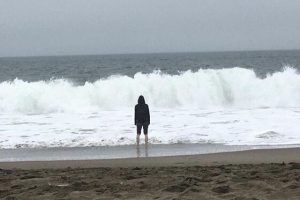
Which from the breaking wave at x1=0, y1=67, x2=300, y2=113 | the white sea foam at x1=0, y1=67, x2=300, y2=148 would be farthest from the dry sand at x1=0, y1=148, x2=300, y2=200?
the breaking wave at x1=0, y1=67, x2=300, y2=113

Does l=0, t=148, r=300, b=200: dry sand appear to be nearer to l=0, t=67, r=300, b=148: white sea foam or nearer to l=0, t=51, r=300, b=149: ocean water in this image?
l=0, t=51, r=300, b=149: ocean water

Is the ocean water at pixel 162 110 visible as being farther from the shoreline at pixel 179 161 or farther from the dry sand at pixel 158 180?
the dry sand at pixel 158 180

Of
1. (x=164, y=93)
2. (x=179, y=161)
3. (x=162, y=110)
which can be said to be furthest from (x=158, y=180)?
(x=164, y=93)

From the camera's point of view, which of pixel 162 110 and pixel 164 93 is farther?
pixel 164 93

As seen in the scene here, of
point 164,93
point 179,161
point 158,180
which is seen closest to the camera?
point 158,180

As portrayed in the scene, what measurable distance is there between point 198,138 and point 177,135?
674 mm

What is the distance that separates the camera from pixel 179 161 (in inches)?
352

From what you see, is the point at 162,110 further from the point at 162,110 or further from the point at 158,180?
the point at 158,180

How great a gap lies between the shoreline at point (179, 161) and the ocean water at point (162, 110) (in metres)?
2.31

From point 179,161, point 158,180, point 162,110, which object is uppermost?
point 162,110

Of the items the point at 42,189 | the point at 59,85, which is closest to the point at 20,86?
the point at 59,85

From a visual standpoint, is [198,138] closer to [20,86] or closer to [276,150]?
[276,150]

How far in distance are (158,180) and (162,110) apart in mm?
14095

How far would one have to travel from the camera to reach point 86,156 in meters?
10.4
